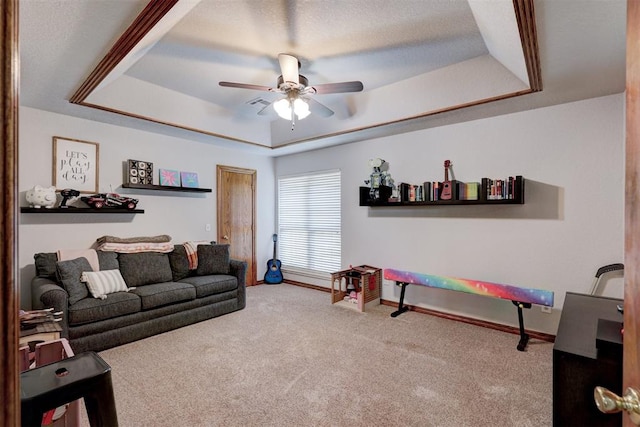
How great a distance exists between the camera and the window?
5222mm

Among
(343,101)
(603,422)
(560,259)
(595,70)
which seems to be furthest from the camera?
(343,101)

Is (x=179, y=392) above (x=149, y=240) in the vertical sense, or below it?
below

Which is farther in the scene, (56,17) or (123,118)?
(123,118)

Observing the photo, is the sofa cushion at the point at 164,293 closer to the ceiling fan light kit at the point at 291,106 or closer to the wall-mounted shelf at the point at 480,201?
the ceiling fan light kit at the point at 291,106

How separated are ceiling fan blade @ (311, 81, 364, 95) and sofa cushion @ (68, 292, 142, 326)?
9.20ft

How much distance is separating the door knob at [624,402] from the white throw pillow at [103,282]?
3674mm

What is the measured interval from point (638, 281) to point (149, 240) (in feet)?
14.9

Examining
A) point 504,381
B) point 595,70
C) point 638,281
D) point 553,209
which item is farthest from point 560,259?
point 638,281

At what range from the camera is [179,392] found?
7.59 ft

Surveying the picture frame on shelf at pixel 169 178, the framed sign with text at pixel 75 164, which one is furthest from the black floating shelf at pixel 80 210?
the picture frame on shelf at pixel 169 178

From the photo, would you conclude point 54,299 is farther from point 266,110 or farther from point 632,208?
A: point 632,208

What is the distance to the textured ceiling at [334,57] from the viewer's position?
192cm

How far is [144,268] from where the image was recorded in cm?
376

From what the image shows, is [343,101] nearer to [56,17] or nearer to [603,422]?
[56,17]
